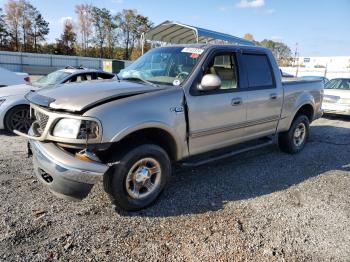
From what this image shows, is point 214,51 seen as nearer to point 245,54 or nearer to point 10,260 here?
point 245,54

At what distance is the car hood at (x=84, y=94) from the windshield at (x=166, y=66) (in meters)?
0.38

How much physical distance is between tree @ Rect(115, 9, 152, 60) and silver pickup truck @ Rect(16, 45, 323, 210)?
61965 mm

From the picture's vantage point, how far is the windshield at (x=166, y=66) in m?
4.28

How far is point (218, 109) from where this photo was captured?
4375mm

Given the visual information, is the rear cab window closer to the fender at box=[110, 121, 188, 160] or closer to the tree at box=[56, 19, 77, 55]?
the fender at box=[110, 121, 188, 160]

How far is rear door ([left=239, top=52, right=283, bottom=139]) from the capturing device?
4.95m

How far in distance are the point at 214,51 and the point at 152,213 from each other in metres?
2.34

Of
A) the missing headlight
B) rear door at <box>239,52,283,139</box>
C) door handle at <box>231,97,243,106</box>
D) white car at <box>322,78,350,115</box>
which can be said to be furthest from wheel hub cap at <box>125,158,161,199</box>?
white car at <box>322,78,350,115</box>

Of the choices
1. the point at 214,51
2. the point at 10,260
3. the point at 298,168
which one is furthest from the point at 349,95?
the point at 10,260

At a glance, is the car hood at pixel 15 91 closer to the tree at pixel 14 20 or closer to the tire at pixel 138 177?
the tire at pixel 138 177

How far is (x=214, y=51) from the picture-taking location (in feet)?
14.8

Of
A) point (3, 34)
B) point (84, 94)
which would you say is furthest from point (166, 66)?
point (3, 34)

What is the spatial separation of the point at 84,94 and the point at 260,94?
2.81 m

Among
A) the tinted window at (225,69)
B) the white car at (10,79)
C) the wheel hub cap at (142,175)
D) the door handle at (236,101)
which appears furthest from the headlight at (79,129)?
the white car at (10,79)
